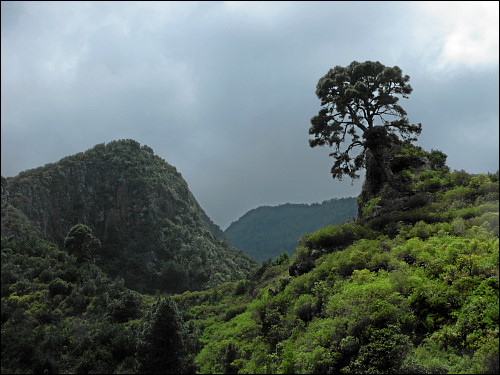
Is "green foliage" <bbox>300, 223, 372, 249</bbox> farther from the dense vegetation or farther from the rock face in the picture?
the rock face

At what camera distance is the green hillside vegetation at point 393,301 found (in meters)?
8.72

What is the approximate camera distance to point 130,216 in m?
81.3

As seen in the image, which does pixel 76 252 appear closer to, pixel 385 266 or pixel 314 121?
pixel 314 121

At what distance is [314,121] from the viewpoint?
26.2 metres

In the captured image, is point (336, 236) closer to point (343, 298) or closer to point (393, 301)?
point (343, 298)

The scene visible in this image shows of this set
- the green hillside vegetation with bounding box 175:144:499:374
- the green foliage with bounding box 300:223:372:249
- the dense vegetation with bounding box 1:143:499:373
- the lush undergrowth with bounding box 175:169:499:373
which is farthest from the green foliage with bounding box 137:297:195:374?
the green foliage with bounding box 300:223:372:249

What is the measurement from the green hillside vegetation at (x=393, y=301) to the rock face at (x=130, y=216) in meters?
49.9

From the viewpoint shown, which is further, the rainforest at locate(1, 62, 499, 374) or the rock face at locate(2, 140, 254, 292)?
the rock face at locate(2, 140, 254, 292)

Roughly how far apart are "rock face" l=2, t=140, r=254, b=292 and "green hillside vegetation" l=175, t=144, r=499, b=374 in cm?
4989

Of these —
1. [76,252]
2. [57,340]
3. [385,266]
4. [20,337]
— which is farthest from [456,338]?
[76,252]

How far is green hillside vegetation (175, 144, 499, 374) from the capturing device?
8719 mm

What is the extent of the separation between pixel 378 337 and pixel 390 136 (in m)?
19.0

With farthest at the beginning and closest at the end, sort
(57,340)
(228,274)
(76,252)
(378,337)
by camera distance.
A: (228,274), (76,252), (57,340), (378,337)

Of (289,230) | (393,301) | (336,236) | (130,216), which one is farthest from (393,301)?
(289,230)
